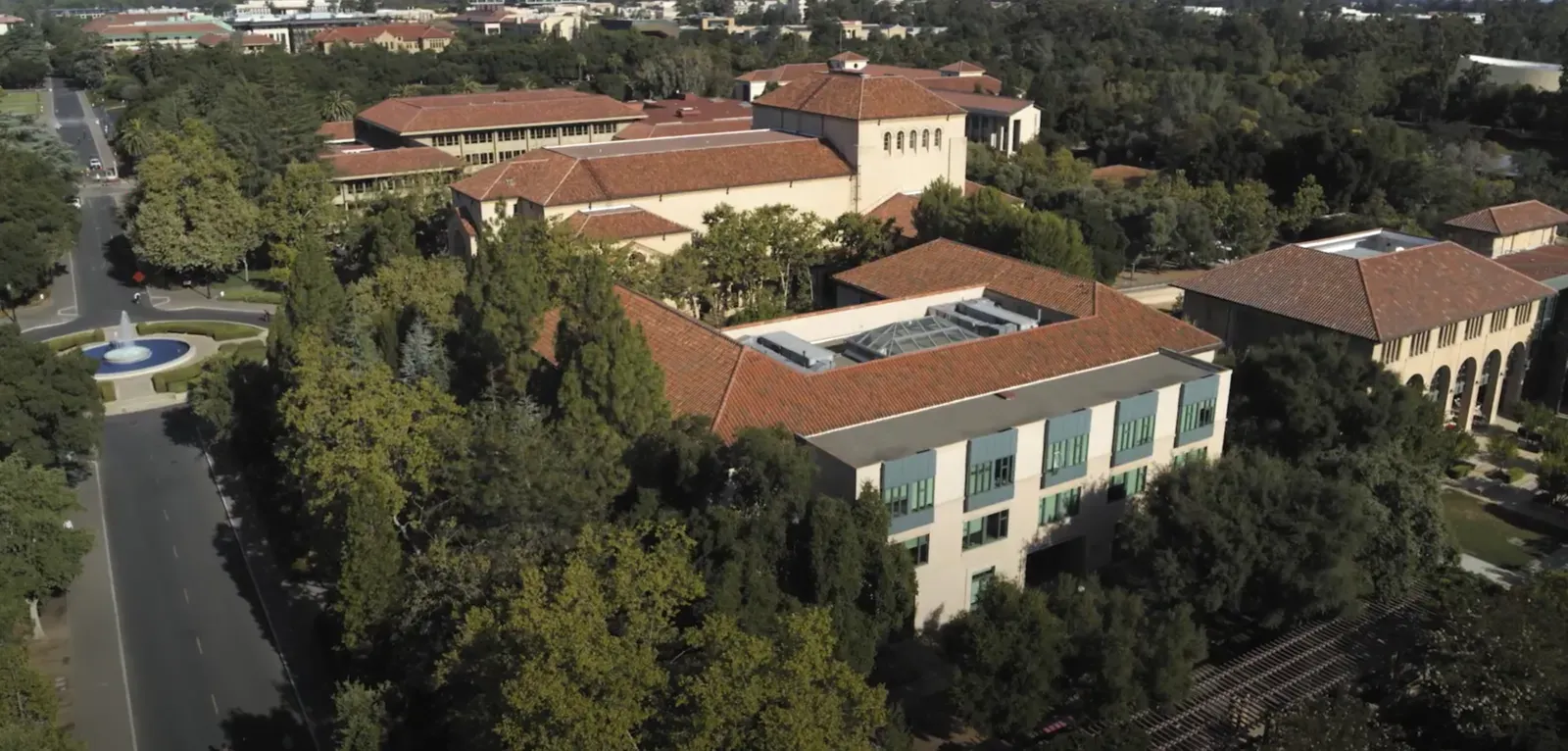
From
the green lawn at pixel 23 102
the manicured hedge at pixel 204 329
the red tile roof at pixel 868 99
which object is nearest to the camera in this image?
the manicured hedge at pixel 204 329

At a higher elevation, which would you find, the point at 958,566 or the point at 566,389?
the point at 566,389

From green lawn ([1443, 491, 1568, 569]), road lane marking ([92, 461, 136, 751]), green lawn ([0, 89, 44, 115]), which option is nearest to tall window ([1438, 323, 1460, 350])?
green lawn ([1443, 491, 1568, 569])

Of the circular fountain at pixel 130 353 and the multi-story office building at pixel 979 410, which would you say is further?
the circular fountain at pixel 130 353

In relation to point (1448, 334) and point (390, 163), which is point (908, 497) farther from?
point (390, 163)

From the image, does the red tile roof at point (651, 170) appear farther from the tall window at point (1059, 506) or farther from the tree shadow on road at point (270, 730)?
the tree shadow on road at point (270, 730)

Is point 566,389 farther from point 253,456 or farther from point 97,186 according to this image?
point 97,186

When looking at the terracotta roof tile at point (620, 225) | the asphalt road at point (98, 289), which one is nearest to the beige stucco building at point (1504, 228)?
the terracotta roof tile at point (620, 225)

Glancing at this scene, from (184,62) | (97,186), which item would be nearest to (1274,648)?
(97,186)
